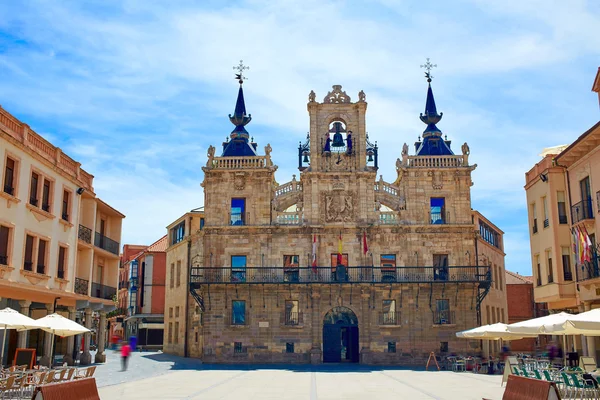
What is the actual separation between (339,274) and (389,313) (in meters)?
4.03

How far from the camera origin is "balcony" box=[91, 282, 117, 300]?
37156 mm

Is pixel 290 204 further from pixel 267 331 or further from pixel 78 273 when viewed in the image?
pixel 78 273

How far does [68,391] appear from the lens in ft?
41.9

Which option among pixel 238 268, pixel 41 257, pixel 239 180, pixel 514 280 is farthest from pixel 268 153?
pixel 514 280

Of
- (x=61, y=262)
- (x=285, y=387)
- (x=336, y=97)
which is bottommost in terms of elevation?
(x=285, y=387)

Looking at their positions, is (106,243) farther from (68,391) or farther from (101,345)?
(68,391)

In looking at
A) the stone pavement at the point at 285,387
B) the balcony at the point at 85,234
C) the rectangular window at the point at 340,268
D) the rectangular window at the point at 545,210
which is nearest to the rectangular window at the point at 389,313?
the rectangular window at the point at 340,268

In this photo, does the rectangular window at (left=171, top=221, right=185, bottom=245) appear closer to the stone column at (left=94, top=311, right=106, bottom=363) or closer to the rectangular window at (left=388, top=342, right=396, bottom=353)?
the stone column at (left=94, top=311, right=106, bottom=363)

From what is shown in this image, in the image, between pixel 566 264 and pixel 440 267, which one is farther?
pixel 440 267

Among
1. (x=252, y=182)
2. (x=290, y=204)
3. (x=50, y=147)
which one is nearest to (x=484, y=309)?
(x=290, y=204)

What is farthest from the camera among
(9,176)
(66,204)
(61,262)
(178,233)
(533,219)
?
(178,233)

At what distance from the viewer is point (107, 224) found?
4072cm

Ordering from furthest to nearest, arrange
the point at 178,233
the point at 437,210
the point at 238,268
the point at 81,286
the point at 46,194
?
the point at 178,233
the point at 437,210
the point at 238,268
the point at 81,286
the point at 46,194

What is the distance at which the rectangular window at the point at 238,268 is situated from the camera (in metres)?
41.4
